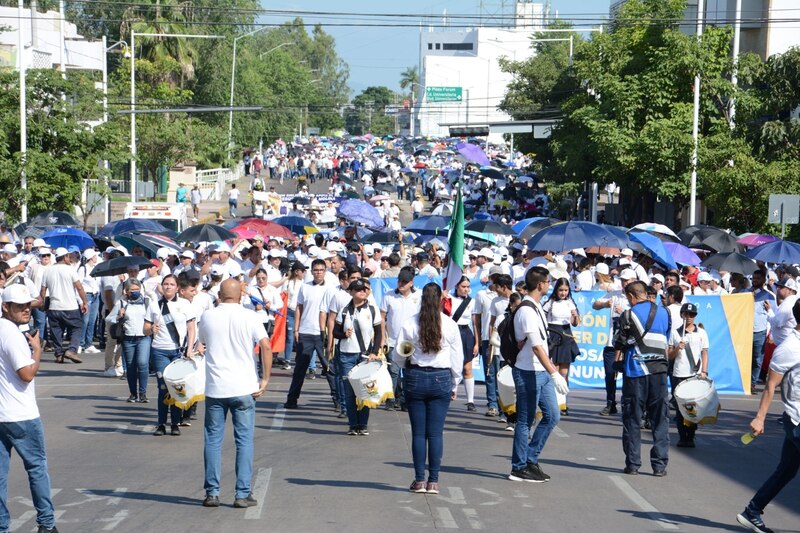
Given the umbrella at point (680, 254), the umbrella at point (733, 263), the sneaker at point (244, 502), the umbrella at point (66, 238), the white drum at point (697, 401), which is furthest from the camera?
the umbrella at point (66, 238)

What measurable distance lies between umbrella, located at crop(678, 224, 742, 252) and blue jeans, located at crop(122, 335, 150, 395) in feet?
38.3

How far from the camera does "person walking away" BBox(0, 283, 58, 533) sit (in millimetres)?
7949

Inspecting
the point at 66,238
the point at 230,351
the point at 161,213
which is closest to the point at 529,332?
the point at 230,351

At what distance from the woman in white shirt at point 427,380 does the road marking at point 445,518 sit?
517mm

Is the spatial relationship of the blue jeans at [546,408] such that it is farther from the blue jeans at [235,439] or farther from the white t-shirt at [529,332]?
the blue jeans at [235,439]

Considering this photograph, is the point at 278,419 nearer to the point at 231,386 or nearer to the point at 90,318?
the point at 231,386

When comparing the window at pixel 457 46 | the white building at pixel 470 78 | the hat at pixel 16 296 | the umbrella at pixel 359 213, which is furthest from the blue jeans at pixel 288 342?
the window at pixel 457 46

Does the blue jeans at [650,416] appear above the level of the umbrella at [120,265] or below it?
below

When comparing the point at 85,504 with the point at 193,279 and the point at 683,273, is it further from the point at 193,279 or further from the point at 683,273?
the point at 683,273

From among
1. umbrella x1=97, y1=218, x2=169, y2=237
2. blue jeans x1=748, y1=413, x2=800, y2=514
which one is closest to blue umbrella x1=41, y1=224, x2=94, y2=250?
umbrella x1=97, y1=218, x2=169, y2=237

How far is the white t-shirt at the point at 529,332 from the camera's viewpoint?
33.0ft

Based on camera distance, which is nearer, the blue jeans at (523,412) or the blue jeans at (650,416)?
the blue jeans at (523,412)

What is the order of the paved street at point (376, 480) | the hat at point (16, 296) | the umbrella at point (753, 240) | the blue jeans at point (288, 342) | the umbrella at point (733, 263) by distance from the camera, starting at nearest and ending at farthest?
the hat at point (16, 296) → the paved street at point (376, 480) → the blue jeans at point (288, 342) → the umbrella at point (733, 263) → the umbrella at point (753, 240)

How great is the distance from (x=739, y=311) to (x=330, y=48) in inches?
6858
